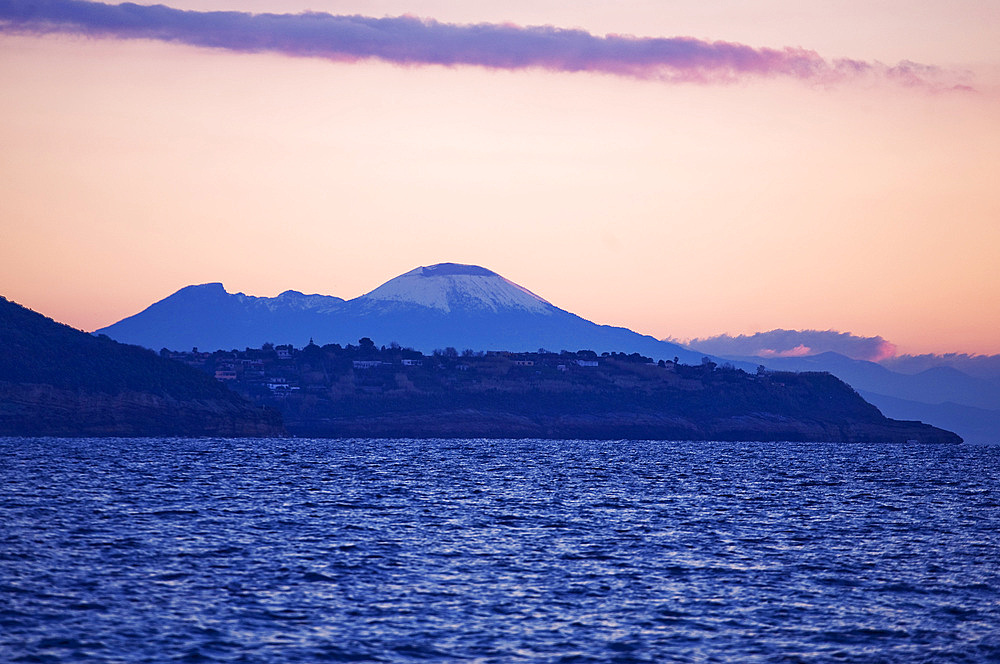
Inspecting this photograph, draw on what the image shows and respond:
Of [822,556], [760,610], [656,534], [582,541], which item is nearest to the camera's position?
[760,610]

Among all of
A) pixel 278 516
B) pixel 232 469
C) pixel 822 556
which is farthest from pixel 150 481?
pixel 822 556

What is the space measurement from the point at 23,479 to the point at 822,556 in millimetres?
66070

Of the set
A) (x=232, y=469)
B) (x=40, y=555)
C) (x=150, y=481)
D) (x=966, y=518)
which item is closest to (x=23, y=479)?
(x=150, y=481)

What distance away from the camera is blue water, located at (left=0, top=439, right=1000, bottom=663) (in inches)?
1282

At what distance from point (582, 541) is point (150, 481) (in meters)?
49.5

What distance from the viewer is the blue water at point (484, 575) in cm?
3256

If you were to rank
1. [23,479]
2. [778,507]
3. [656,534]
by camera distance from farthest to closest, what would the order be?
[23,479], [778,507], [656,534]

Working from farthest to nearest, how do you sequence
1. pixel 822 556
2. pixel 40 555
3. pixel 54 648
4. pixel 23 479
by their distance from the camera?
pixel 23 479 → pixel 822 556 → pixel 40 555 → pixel 54 648

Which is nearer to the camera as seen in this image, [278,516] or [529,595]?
[529,595]

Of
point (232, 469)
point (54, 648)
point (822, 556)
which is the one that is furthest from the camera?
point (232, 469)

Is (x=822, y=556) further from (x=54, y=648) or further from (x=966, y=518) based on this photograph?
(x=54, y=648)

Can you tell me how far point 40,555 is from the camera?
46.8m

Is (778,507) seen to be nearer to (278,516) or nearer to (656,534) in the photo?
(656,534)

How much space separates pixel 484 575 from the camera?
44750 mm
